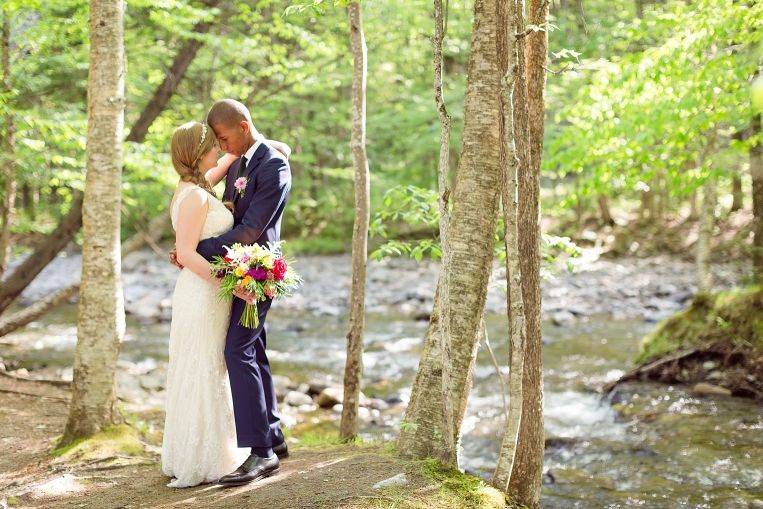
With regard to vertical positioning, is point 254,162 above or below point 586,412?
above

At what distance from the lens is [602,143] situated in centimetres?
740

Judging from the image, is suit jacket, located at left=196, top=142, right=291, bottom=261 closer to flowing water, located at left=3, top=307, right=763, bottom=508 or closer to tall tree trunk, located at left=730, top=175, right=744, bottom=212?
flowing water, located at left=3, top=307, right=763, bottom=508

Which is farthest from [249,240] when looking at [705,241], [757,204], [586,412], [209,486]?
[705,241]

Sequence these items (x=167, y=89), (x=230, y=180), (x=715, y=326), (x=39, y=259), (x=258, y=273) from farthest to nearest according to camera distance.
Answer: (x=167, y=89) < (x=715, y=326) < (x=39, y=259) < (x=230, y=180) < (x=258, y=273)

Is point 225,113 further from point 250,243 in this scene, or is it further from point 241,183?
point 250,243

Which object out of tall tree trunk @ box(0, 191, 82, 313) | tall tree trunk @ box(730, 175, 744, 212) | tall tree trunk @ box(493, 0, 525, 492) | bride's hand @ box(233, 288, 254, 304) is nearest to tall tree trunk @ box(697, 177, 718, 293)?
tall tree trunk @ box(493, 0, 525, 492)

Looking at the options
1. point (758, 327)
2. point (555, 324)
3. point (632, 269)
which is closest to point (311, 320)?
point (555, 324)

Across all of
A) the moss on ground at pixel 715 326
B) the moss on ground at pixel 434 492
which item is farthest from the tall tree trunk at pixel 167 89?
the moss on ground at pixel 715 326

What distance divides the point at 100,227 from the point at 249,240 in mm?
1583

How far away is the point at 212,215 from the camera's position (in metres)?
3.99

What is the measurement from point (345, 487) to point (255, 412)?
76 centimetres

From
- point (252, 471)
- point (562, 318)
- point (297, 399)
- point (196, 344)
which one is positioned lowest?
point (297, 399)

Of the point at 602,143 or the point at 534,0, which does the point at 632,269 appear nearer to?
the point at 602,143

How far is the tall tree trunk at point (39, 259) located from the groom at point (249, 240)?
17.2 ft
